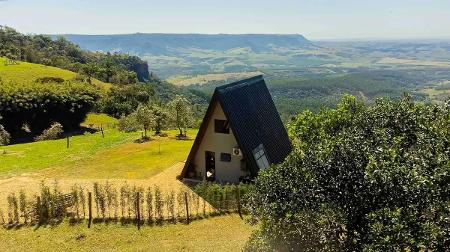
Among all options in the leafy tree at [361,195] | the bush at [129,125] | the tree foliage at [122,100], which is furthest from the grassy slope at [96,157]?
the tree foliage at [122,100]

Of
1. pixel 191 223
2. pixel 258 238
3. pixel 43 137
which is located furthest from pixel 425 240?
pixel 43 137

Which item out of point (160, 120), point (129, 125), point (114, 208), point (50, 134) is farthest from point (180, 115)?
point (114, 208)

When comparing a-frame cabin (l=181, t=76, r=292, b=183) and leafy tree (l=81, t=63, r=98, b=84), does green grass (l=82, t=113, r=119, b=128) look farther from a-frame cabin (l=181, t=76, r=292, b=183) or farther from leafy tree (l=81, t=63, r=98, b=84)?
leafy tree (l=81, t=63, r=98, b=84)

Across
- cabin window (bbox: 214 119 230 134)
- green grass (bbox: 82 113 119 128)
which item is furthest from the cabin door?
green grass (bbox: 82 113 119 128)

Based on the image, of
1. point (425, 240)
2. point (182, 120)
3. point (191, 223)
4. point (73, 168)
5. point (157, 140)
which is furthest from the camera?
point (182, 120)

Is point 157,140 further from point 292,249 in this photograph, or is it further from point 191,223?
point 292,249

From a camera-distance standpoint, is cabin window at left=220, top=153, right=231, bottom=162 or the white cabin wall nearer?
the white cabin wall

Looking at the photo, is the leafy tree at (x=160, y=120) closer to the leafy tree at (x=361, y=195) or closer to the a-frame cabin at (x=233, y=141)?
the a-frame cabin at (x=233, y=141)
